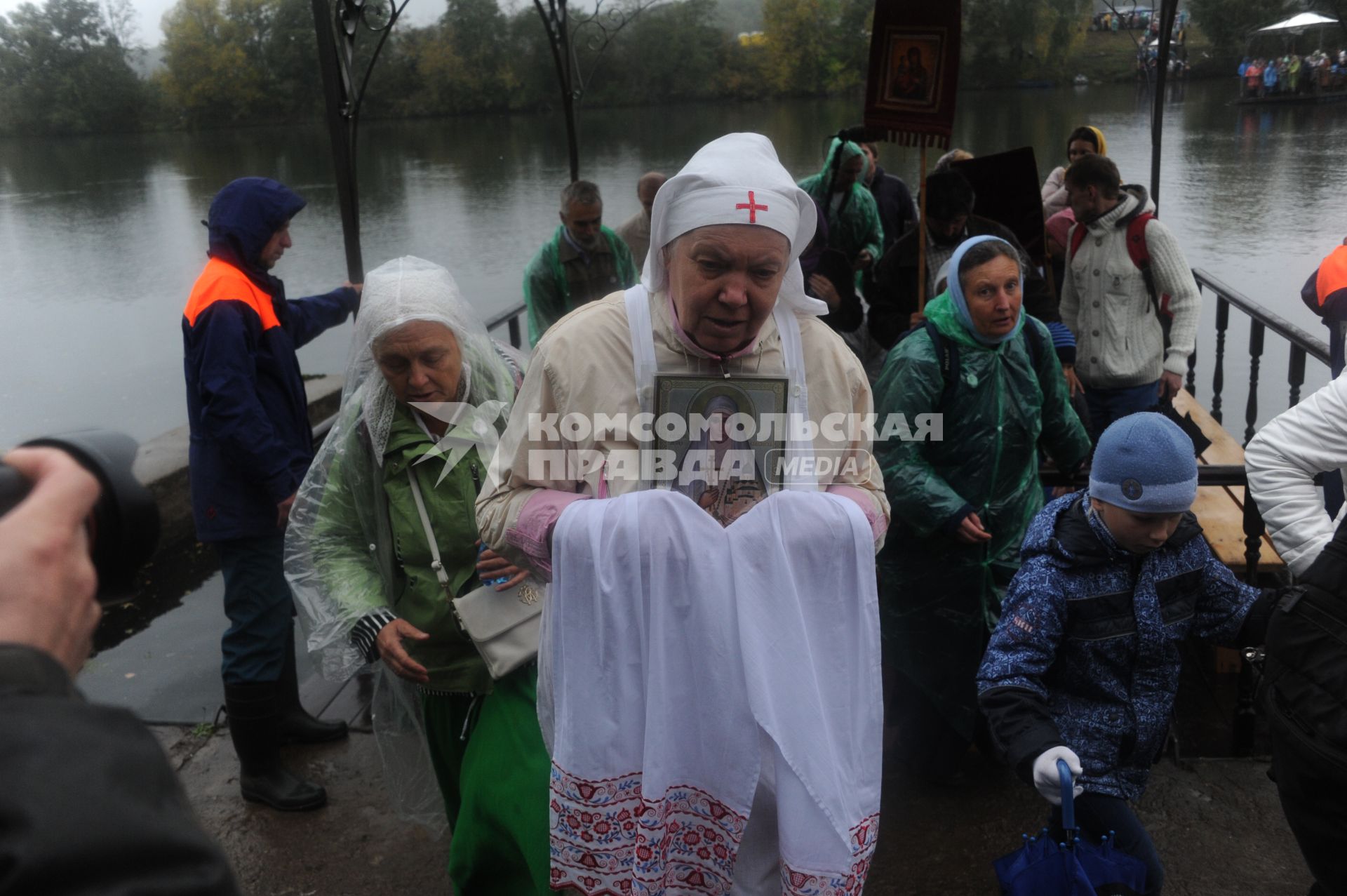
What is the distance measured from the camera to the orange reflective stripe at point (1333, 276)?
11.2 ft

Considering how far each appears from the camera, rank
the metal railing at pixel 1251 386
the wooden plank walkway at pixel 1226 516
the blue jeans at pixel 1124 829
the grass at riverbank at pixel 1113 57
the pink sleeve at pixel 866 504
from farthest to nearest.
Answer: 1. the grass at riverbank at pixel 1113 57
2. the wooden plank walkway at pixel 1226 516
3. the metal railing at pixel 1251 386
4. the blue jeans at pixel 1124 829
5. the pink sleeve at pixel 866 504

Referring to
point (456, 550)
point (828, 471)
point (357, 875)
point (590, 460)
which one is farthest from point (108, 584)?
point (357, 875)

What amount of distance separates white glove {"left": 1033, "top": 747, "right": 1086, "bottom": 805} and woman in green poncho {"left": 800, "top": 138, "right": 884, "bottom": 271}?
4.05m

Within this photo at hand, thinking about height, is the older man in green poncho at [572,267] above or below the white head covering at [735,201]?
below

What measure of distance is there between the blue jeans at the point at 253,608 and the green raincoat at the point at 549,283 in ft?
8.44

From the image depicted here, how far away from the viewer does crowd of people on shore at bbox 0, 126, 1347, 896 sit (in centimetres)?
182

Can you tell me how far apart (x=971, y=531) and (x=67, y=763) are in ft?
8.13

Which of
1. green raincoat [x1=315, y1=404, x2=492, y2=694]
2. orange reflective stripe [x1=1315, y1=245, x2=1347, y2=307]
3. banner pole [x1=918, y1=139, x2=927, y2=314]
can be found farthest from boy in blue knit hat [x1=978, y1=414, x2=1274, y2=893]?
banner pole [x1=918, y1=139, x2=927, y2=314]

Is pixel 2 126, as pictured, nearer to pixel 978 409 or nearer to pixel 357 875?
pixel 357 875

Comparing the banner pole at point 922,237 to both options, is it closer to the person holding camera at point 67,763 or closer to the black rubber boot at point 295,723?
the black rubber boot at point 295,723

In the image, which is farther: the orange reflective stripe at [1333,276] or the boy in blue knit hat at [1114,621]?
the orange reflective stripe at [1333,276]

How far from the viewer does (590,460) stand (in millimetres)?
1923

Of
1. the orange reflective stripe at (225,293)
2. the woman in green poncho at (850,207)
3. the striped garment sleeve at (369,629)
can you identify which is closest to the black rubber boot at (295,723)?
the orange reflective stripe at (225,293)

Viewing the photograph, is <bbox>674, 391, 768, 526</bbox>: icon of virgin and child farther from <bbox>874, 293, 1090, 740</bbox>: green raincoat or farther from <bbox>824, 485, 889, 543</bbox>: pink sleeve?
<bbox>874, 293, 1090, 740</bbox>: green raincoat
